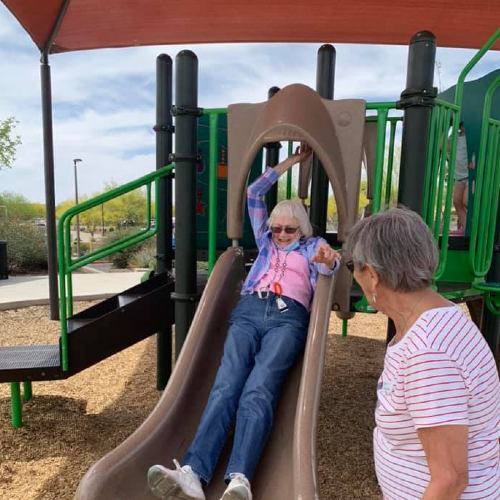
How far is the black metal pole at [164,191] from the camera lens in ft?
13.4

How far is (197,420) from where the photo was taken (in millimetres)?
2361

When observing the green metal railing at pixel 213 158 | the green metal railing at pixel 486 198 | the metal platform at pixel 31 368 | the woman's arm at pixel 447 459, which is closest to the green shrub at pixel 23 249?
the metal platform at pixel 31 368

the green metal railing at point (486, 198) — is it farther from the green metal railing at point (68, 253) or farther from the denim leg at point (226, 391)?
the green metal railing at point (68, 253)

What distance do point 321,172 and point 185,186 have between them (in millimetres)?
1105

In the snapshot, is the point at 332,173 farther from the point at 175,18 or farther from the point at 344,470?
the point at 175,18

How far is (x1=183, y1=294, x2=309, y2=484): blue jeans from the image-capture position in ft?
6.66

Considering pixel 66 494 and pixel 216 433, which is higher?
pixel 216 433

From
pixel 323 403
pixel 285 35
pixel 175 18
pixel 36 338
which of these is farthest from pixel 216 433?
pixel 285 35

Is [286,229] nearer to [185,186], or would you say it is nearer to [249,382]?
[185,186]

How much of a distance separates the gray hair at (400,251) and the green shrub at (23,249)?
12.9 metres

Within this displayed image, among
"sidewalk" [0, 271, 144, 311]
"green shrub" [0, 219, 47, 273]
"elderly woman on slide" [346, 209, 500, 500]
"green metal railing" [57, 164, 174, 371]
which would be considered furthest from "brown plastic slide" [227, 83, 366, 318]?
"green shrub" [0, 219, 47, 273]

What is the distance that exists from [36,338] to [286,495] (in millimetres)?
4874

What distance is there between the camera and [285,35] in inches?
271

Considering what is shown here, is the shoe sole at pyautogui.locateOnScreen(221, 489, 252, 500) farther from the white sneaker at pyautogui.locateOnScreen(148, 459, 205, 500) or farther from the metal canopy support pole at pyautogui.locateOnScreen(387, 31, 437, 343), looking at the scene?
the metal canopy support pole at pyautogui.locateOnScreen(387, 31, 437, 343)
